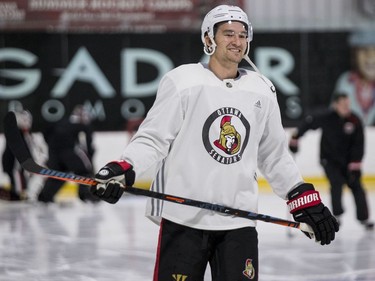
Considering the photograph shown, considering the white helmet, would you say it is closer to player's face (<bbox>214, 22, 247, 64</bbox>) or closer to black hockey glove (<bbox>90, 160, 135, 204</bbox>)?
player's face (<bbox>214, 22, 247, 64</bbox>)

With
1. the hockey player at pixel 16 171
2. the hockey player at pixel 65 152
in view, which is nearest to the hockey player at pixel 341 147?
the hockey player at pixel 65 152

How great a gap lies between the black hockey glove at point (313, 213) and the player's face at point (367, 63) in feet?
29.3

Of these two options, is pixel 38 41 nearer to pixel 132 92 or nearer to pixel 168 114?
pixel 132 92

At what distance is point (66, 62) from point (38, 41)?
1.38ft

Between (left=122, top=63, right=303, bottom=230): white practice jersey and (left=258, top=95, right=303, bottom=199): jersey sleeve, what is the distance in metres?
0.06

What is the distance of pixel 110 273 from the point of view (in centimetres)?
527

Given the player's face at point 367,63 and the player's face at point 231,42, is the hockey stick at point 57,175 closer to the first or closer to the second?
the player's face at point 231,42

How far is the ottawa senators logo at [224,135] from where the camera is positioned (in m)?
2.98

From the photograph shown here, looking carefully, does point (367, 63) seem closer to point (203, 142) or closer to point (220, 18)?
point (220, 18)

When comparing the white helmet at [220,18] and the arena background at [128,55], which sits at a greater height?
the arena background at [128,55]

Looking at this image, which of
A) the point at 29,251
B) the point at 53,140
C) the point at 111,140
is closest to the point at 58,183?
the point at 53,140

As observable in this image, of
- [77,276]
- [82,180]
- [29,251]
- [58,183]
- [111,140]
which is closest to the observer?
[82,180]

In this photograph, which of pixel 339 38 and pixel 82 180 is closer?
pixel 82 180

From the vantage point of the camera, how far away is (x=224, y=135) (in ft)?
9.78
